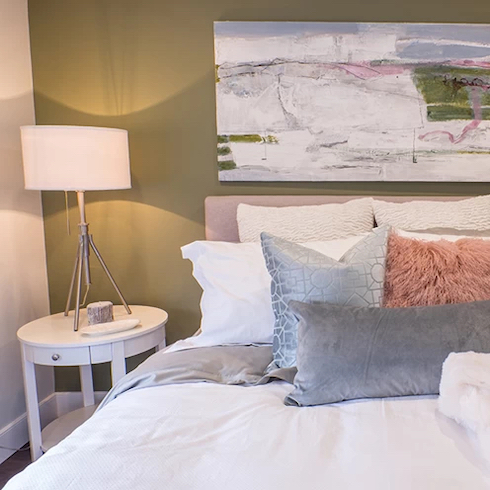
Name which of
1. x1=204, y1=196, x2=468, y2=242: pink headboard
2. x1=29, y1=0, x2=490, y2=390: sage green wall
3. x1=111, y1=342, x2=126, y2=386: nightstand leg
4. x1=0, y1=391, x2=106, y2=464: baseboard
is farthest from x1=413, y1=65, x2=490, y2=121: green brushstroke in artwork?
x1=0, y1=391, x2=106, y2=464: baseboard

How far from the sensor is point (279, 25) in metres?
2.22

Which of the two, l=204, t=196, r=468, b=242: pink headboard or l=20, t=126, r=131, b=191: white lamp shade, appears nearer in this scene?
l=20, t=126, r=131, b=191: white lamp shade

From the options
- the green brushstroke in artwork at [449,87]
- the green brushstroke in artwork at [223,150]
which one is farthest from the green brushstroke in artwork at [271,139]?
the green brushstroke in artwork at [449,87]

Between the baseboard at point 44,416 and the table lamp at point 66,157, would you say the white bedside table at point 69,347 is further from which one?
the table lamp at point 66,157

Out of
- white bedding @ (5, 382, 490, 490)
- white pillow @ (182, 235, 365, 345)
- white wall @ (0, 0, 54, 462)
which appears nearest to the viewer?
white bedding @ (5, 382, 490, 490)

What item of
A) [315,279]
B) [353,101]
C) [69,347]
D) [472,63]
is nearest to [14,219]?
[69,347]

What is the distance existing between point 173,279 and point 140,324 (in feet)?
1.34

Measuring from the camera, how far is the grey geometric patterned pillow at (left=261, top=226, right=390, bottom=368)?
1370mm

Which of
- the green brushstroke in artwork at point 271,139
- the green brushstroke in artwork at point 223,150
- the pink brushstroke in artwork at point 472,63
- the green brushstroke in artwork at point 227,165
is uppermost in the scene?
the pink brushstroke in artwork at point 472,63

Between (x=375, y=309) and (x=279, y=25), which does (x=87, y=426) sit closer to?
(x=375, y=309)

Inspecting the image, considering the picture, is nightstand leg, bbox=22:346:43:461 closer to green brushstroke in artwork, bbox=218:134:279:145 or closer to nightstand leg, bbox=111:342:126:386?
nightstand leg, bbox=111:342:126:386

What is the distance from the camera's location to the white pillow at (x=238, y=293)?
1.63 metres

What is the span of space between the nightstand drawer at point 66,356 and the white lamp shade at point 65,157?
0.64 metres

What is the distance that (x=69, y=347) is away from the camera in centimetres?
184
